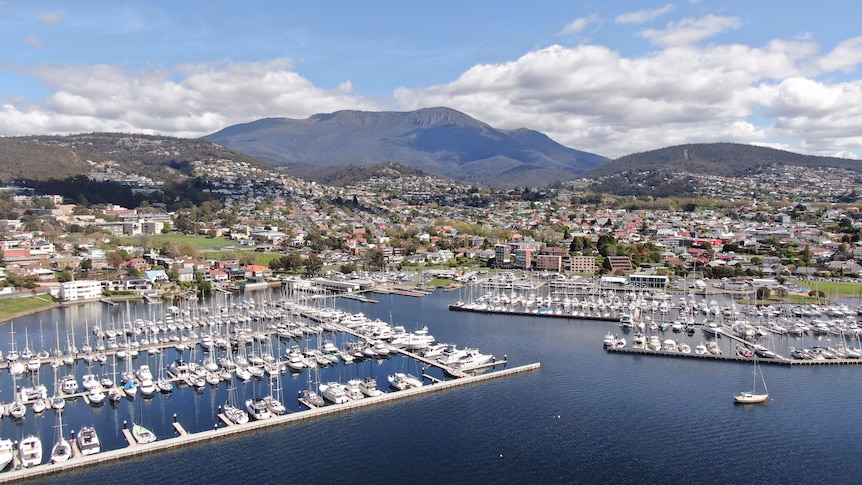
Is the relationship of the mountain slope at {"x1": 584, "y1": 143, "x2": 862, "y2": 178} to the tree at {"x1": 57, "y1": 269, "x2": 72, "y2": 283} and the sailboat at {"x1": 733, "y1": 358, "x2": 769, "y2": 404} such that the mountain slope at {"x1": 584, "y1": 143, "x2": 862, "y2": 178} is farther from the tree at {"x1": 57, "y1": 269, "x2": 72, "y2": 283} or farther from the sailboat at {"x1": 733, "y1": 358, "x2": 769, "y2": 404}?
the sailboat at {"x1": 733, "y1": 358, "x2": 769, "y2": 404}

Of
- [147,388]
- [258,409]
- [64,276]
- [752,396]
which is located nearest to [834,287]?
[752,396]

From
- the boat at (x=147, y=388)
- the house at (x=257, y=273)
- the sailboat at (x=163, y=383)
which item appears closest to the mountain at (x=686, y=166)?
the house at (x=257, y=273)

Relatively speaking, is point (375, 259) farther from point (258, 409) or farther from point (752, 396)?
point (752, 396)

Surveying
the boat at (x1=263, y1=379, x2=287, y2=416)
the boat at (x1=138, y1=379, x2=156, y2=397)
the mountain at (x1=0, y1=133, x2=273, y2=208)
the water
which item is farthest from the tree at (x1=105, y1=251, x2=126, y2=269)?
the mountain at (x1=0, y1=133, x2=273, y2=208)

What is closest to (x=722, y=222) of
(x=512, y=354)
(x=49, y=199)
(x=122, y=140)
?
(x=512, y=354)

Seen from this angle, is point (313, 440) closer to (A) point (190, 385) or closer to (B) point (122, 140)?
(A) point (190, 385)

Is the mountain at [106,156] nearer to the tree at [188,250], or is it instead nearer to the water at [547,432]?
the tree at [188,250]
